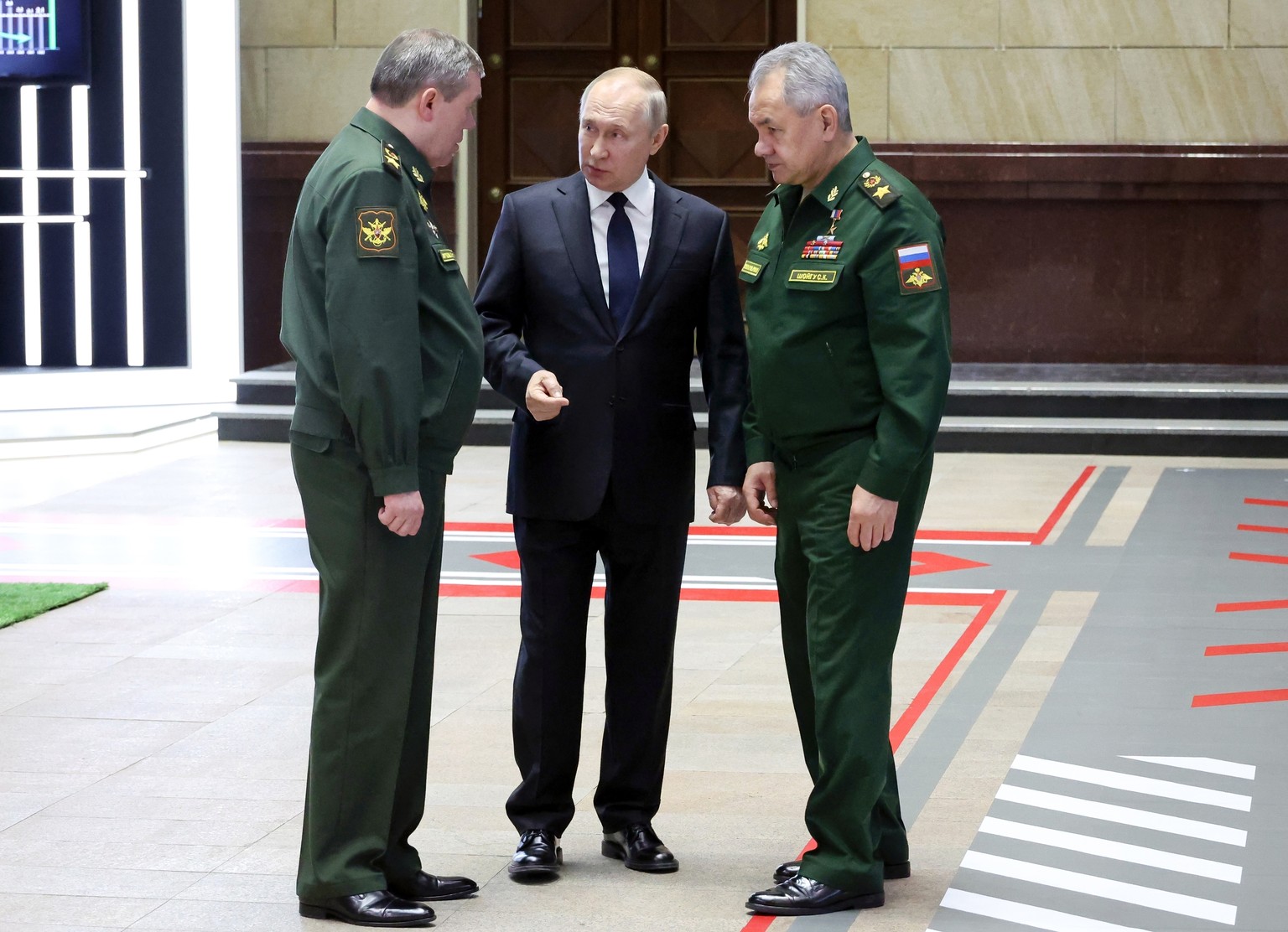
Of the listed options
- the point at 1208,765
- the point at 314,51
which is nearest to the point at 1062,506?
the point at 1208,765

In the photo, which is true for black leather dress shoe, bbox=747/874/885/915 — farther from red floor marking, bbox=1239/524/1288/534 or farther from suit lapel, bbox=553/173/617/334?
red floor marking, bbox=1239/524/1288/534

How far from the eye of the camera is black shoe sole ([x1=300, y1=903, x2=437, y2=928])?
12.1ft

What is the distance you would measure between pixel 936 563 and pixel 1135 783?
3.05 meters

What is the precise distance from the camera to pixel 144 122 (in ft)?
42.1

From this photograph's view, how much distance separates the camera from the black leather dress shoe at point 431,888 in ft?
12.6

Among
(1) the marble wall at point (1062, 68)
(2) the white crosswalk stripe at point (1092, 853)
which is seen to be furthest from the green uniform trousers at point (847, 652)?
(1) the marble wall at point (1062, 68)

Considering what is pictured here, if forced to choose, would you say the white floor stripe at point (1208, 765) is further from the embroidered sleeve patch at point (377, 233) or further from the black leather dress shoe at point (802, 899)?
the embroidered sleeve patch at point (377, 233)

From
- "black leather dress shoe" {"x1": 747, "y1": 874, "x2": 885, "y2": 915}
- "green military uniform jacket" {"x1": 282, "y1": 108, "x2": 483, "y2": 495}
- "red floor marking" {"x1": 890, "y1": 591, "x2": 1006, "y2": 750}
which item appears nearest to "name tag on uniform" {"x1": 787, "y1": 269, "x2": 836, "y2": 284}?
"green military uniform jacket" {"x1": 282, "y1": 108, "x2": 483, "y2": 495}

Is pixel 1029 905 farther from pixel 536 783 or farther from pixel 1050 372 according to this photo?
pixel 1050 372

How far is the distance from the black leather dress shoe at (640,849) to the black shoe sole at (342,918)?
0.53 meters

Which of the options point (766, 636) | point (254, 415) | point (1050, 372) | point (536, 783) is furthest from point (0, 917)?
point (1050, 372)

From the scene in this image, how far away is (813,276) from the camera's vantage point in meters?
3.76

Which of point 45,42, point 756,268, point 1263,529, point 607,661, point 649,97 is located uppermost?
point 45,42

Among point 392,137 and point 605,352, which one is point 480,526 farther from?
point 392,137
